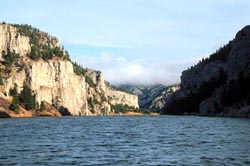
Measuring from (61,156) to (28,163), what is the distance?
5954 millimetres

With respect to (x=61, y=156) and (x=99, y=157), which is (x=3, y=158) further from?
(x=99, y=157)

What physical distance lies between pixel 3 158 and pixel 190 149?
2368cm

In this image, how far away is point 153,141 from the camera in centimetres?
7719

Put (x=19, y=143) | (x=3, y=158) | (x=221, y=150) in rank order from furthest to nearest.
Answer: (x=19, y=143), (x=221, y=150), (x=3, y=158)

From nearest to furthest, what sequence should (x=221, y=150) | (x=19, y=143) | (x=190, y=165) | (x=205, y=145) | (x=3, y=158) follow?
(x=190, y=165) < (x=3, y=158) < (x=221, y=150) < (x=205, y=145) < (x=19, y=143)

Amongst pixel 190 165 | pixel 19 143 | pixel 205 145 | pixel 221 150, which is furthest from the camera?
pixel 19 143

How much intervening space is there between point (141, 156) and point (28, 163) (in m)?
13.0

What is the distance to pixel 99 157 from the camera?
2226 inches

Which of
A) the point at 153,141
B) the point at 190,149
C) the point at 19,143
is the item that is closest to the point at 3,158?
the point at 19,143

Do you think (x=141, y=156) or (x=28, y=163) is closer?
(x=28, y=163)

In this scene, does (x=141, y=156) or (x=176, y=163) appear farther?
(x=141, y=156)

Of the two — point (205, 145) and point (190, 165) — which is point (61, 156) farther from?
point (205, 145)

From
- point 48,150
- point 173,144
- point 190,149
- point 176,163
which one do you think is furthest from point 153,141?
point 176,163

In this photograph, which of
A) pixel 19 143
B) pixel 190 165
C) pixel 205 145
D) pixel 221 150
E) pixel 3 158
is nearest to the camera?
pixel 190 165
